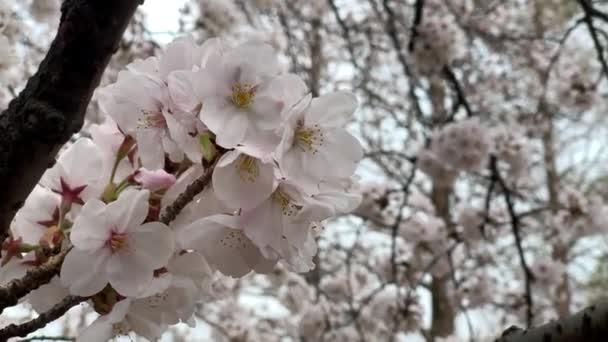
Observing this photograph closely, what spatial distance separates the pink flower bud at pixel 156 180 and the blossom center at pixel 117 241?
2.3 inches

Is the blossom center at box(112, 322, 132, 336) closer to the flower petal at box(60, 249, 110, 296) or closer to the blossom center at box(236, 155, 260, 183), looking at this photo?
the flower petal at box(60, 249, 110, 296)

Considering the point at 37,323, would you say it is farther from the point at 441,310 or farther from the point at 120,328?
the point at 441,310

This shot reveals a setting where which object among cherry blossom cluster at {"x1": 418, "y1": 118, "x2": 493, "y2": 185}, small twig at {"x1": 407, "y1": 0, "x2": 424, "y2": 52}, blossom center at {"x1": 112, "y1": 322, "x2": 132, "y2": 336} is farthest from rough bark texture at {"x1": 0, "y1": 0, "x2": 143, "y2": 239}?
cherry blossom cluster at {"x1": 418, "y1": 118, "x2": 493, "y2": 185}

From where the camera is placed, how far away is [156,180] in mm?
682

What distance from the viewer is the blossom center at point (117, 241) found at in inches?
25.9

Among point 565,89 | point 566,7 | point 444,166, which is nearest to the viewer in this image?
point 444,166

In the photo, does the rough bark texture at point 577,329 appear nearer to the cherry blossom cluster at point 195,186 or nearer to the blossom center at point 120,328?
the cherry blossom cluster at point 195,186

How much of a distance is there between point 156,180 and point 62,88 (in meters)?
0.14

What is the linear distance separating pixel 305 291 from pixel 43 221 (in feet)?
14.0

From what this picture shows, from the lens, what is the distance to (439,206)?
20.1ft

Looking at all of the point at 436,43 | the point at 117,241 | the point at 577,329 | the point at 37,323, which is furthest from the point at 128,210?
the point at 436,43

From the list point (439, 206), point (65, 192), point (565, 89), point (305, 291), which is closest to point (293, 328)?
point (305, 291)

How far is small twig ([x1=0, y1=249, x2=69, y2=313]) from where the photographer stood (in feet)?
2.11

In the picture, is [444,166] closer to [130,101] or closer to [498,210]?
[498,210]
